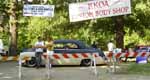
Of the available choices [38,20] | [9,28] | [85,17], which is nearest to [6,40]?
[38,20]

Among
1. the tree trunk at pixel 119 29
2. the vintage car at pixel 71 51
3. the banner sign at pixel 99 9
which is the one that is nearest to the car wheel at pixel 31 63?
the vintage car at pixel 71 51

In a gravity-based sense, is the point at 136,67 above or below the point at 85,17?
below

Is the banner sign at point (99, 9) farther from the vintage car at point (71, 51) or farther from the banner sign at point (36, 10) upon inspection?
the vintage car at point (71, 51)

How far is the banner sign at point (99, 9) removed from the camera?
825 inches

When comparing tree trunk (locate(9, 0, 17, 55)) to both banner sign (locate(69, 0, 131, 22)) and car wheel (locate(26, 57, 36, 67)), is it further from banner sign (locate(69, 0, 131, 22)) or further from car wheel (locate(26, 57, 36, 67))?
banner sign (locate(69, 0, 131, 22))

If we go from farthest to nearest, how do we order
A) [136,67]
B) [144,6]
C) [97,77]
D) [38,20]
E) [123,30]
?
1. [38,20]
2. [123,30]
3. [144,6]
4. [136,67]
5. [97,77]

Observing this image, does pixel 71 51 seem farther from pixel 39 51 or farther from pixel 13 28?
pixel 13 28

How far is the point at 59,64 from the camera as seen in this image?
26375mm

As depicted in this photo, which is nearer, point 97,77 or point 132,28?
point 97,77

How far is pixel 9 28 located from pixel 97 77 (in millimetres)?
21612

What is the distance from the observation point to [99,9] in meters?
21.0

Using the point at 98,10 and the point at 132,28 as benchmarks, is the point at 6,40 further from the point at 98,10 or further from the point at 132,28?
the point at 98,10

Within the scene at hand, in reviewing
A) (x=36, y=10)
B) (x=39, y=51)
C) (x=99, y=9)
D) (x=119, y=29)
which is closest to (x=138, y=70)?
(x=99, y=9)

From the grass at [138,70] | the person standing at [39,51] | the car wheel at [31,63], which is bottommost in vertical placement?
the car wheel at [31,63]
